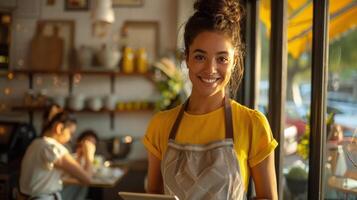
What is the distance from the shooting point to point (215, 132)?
1133 mm

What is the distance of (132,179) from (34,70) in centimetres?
168

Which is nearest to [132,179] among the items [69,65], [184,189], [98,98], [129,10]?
[98,98]

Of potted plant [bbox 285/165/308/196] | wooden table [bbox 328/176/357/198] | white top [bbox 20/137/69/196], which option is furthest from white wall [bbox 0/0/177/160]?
wooden table [bbox 328/176/357/198]

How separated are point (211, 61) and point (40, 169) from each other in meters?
2.00

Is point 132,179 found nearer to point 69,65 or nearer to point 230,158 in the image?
point 69,65

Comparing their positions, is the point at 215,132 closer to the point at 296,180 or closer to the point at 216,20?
the point at 216,20

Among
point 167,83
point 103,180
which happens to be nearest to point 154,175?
point 103,180

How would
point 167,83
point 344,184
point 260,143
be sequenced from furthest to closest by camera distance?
point 167,83 < point 344,184 < point 260,143

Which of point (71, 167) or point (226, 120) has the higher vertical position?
point (226, 120)

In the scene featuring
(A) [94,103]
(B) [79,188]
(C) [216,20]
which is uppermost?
(C) [216,20]

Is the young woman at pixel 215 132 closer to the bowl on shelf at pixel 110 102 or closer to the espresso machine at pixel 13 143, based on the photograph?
the espresso machine at pixel 13 143

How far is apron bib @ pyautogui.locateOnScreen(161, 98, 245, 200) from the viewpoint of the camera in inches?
42.4

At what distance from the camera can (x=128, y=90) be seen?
15.7 ft

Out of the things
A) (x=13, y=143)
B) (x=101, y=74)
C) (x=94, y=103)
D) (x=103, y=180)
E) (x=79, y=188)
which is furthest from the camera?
(x=101, y=74)
